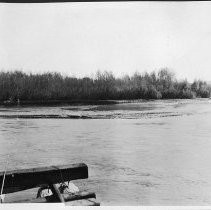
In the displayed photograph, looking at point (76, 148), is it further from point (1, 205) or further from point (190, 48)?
point (190, 48)

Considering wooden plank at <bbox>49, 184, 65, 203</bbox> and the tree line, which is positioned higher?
the tree line

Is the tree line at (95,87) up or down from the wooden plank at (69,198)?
up

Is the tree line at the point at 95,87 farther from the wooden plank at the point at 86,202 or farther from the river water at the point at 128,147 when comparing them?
the wooden plank at the point at 86,202

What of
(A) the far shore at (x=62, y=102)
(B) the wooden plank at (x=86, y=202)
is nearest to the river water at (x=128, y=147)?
(A) the far shore at (x=62, y=102)

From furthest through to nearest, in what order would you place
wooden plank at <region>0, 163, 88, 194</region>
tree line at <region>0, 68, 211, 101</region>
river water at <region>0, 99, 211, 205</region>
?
tree line at <region>0, 68, 211, 101</region> < river water at <region>0, 99, 211, 205</region> < wooden plank at <region>0, 163, 88, 194</region>

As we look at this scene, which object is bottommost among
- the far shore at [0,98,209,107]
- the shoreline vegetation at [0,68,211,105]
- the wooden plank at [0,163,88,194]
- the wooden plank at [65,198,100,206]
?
the wooden plank at [65,198,100,206]

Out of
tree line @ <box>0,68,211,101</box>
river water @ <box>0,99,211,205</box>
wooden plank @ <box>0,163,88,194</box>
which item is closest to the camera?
wooden plank @ <box>0,163,88,194</box>

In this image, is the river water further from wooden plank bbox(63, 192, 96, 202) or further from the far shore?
wooden plank bbox(63, 192, 96, 202)

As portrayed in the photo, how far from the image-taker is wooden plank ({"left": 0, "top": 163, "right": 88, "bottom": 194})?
1464 mm

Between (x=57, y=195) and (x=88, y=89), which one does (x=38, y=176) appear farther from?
(x=88, y=89)

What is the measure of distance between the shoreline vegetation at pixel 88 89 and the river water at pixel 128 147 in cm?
5

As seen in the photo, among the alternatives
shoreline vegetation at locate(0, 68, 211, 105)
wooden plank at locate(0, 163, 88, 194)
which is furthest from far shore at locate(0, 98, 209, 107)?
wooden plank at locate(0, 163, 88, 194)

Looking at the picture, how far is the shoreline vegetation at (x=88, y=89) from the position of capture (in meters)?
1.83

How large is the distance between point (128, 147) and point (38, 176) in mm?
563
